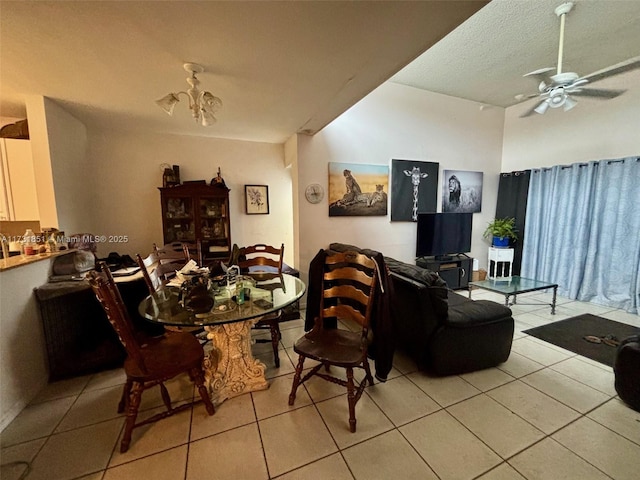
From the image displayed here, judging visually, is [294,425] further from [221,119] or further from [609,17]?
[609,17]

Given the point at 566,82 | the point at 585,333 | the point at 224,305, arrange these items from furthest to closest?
the point at 585,333, the point at 566,82, the point at 224,305

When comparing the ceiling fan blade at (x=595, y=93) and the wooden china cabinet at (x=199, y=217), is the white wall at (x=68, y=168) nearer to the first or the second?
the wooden china cabinet at (x=199, y=217)

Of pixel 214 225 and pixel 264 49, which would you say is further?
pixel 214 225

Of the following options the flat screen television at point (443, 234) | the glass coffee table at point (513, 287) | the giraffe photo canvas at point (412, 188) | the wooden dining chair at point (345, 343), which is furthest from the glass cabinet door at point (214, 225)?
the glass coffee table at point (513, 287)

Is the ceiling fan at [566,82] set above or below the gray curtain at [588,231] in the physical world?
above

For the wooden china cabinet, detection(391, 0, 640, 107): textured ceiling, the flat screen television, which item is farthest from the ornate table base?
detection(391, 0, 640, 107): textured ceiling

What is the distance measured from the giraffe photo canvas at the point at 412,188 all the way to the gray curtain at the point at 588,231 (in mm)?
1699

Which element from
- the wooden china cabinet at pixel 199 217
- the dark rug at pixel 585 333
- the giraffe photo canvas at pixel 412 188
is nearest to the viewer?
the dark rug at pixel 585 333

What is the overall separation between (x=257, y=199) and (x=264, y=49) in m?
2.39

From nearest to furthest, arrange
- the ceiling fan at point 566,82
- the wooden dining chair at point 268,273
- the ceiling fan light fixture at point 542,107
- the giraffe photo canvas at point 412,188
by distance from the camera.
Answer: the wooden dining chair at point 268,273, the ceiling fan at point 566,82, the ceiling fan light fixture at point 542,107, the giraffe photo canvas at point 412,188

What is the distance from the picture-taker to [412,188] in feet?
13.6

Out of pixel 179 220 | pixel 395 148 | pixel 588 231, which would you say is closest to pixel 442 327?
pixel 395 148

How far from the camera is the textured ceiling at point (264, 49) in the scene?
4.45ft

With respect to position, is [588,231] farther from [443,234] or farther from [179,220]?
[179,220]
